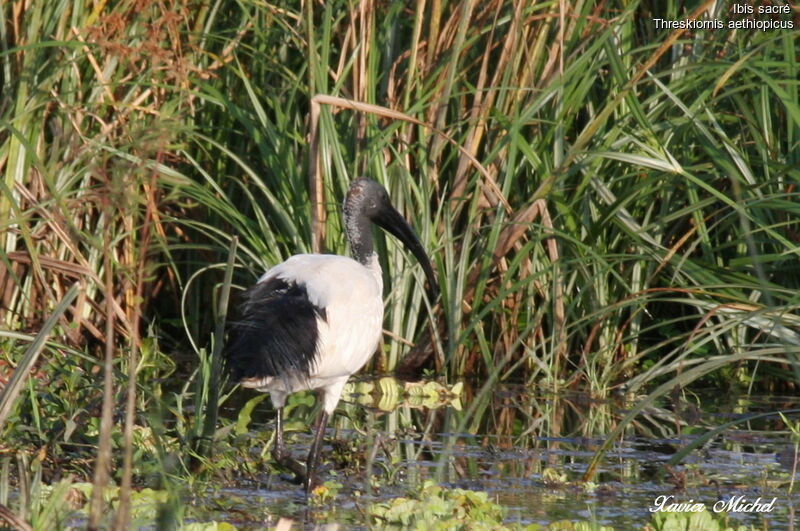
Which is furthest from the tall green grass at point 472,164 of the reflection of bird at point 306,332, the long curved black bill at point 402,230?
the reflection of bird at point 306,332

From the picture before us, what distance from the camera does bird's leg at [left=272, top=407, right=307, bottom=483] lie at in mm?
4578

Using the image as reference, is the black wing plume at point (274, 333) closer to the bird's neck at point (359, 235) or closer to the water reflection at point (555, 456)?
the water reflection at point (555, 456)

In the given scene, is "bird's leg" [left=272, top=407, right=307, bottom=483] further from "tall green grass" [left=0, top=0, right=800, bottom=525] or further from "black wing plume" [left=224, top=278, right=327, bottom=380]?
"tall green grass" [left=0, top=0, right=800, bottom=525]

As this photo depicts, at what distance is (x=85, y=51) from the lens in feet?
20.2

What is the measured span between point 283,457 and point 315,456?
0.41 ft

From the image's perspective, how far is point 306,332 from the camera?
15.5ft

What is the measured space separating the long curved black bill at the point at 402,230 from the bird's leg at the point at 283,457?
1.37 meters

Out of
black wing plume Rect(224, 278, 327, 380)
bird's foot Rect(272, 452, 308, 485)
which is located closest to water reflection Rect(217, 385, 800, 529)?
bird's foot Rect(272, 452, 308, 485)

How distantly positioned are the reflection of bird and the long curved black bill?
412 millimetres

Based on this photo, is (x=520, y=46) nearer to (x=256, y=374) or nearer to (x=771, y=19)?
(x=771, y=19)

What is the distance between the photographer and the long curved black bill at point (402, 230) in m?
5.90

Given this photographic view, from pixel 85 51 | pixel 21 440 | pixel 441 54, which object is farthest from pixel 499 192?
pixel 21 440

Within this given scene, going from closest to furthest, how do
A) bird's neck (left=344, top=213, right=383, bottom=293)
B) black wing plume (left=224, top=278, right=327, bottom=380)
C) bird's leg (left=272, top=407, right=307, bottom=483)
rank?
1. black wing plume (left=224, top=278, right=327, bottom=380)
2. bird's leg (left=272, top=407, right=307, bottom=483)
3. bird's neck (left=344, top=213, right=383, bottom=293)

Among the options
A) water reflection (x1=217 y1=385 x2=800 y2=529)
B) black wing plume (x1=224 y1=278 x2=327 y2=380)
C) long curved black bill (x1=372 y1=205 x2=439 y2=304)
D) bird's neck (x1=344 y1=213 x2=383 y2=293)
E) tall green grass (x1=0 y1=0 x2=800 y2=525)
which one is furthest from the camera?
tall green grass (x1=0 y1=0 x2=800 y2=525)
